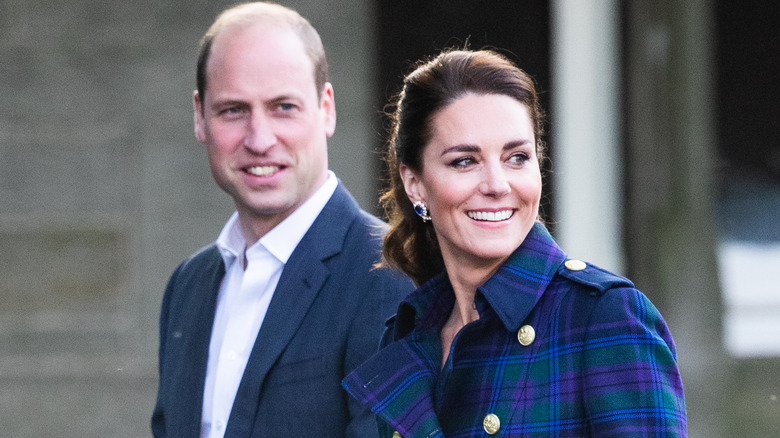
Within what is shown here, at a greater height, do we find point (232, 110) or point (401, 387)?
point (232, 110)

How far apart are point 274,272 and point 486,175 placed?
0.77 m

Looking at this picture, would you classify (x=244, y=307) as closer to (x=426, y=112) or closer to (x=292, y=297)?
(x=292, y=297)

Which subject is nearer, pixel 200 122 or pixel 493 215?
pixel 493 215

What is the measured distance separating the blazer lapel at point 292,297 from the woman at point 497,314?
11.1 inches

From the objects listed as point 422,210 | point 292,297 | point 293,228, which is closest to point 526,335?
point 422,210

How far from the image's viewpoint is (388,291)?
2242mm

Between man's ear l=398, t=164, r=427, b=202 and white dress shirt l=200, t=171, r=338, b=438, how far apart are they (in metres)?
0.45

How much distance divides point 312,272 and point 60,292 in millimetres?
2894

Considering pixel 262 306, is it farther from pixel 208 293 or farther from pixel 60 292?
pixel 60 292

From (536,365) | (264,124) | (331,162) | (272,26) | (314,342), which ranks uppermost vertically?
(272,26)

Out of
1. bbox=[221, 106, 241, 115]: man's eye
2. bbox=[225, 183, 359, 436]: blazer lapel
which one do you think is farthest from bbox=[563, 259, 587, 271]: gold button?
bbox=[221, 106, 241, 115]: man's eye

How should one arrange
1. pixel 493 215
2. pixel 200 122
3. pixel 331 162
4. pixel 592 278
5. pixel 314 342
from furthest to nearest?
pixel 331 162, pixel 200 122, pixel 314 342, pixel 493 215, pixel 592 278

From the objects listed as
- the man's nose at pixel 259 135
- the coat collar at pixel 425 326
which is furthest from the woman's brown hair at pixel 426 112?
the man's nose at pixel 259 135

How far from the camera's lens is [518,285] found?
183 centimetres
